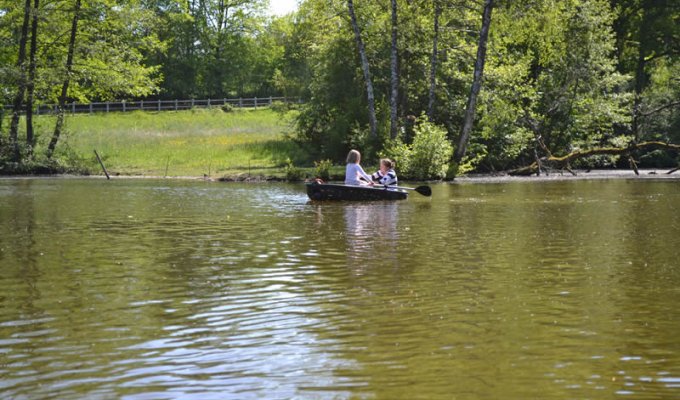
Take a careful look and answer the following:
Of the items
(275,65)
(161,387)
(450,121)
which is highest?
(275,65)

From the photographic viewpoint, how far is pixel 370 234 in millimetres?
16844

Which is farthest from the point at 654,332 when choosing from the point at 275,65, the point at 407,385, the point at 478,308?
the point at 275,65

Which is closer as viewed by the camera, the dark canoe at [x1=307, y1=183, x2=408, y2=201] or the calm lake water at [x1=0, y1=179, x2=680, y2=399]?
the calm lake water at [x1=0, y1=179, x2=680, y2=399]

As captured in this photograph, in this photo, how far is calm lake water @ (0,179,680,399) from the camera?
269 inches

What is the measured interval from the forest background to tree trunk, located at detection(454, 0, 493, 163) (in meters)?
0.05

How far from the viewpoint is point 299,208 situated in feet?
75.3

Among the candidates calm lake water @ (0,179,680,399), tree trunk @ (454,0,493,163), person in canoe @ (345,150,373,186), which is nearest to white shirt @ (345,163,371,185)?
person in canoe @ (345,150,373,186)

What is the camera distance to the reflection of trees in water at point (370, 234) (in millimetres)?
13352

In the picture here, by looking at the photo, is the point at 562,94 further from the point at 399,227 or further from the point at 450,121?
the point at 399,227

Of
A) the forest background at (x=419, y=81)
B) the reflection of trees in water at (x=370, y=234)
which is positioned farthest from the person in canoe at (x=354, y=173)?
the forest background at (x=419, y=81)

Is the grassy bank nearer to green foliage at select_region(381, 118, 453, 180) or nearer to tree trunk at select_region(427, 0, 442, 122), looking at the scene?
green foliage at select_region(381, 118, 453, 180)

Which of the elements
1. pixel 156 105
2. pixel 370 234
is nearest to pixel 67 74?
pixel 370 234

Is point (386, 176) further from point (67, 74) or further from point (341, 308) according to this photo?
point (67, 74)

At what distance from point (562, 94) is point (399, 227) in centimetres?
2853
